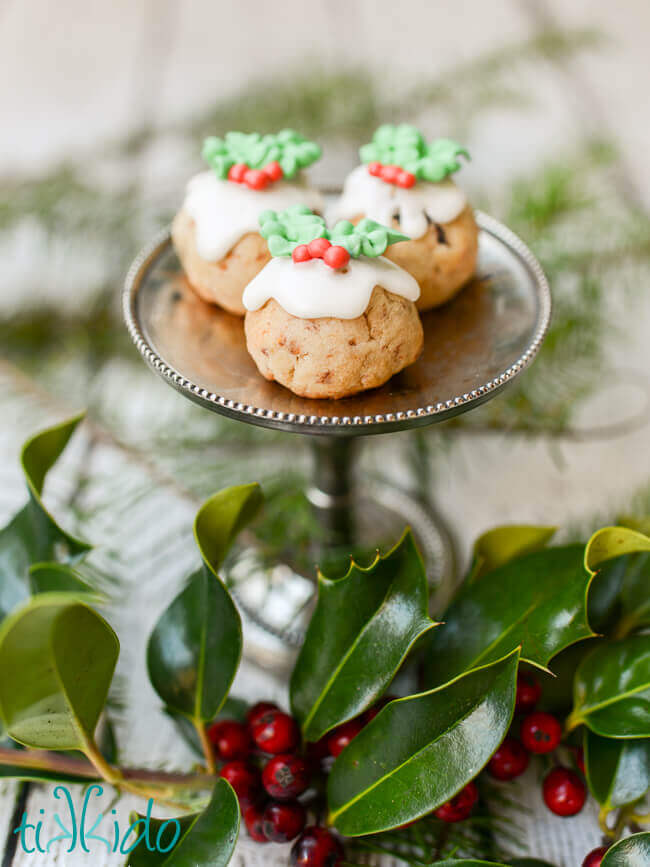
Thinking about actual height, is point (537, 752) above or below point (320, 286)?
below

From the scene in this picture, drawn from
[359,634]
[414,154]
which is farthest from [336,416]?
[414,154]

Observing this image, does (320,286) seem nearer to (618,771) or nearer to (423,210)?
(423,210)

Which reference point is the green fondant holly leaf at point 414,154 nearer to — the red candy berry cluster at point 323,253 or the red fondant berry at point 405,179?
the red fondant berry at point 405,179

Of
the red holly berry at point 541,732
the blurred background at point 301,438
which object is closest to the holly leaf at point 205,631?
the blurred background at point 301,438

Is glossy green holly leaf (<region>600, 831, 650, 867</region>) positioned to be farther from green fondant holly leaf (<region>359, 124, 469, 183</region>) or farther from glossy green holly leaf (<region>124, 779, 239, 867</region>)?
green fondant holly leaf (<region>359, 124, 469, 183</region>)

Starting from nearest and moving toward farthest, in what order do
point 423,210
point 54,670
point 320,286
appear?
point 54,670
point 320,286
point 423,210

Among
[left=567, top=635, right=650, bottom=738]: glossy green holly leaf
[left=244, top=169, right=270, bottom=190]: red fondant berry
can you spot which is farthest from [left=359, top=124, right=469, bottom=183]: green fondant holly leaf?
[left=567, top=635, right=650, bottom=738]: glossy green holly leaf

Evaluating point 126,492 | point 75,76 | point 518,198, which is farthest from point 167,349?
point 75,76
